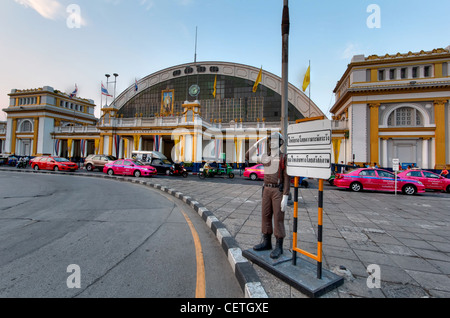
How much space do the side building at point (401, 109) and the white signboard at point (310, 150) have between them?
78.8 ft

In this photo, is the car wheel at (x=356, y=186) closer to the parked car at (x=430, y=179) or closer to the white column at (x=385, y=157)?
the parked car at (x=430, y=179)

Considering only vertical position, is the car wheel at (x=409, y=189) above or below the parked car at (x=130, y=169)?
below

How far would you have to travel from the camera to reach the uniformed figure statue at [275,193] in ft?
10.3

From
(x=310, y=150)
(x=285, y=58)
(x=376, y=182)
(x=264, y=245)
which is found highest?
(x=285, y=58)

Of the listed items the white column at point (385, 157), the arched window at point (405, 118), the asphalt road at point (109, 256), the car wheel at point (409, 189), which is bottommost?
the asphalt road at point (109, 256)

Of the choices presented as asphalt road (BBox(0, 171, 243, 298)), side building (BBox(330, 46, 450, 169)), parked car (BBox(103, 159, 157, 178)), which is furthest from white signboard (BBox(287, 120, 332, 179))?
side building (BBox(330, 46, 450, 169))

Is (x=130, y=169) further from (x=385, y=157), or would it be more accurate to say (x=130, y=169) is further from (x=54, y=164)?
(x=385, y=157)

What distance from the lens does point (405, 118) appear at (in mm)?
22641

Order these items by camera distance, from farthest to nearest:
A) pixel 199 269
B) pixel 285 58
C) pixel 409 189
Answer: pixel 409 189 → pixel 285 58 → pixel 199 269

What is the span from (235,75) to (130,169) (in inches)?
1087

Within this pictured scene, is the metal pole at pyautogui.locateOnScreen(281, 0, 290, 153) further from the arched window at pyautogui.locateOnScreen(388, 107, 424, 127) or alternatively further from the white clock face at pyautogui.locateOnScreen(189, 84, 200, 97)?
the white clock face at pyautogui.locateOnScreen(189, 84, 200, 97)

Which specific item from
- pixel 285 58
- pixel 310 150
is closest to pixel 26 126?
pixel 285 58

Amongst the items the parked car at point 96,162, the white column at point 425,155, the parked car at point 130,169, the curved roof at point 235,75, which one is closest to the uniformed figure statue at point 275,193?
the parked car at point 130,169
